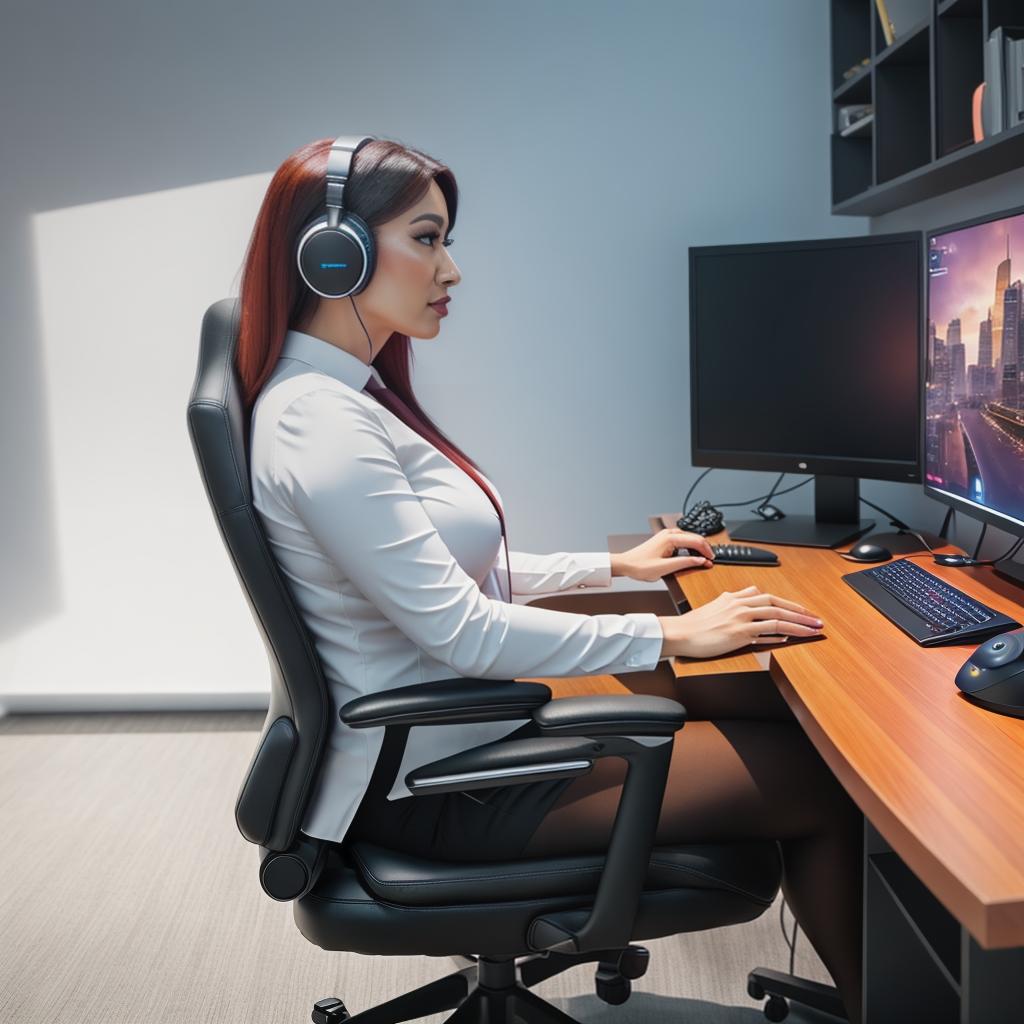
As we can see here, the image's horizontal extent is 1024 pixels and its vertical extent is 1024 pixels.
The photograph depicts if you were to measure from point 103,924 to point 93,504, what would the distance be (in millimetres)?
1422

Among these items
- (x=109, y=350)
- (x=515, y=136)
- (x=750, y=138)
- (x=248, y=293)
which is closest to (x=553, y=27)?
(x=515, y=136)

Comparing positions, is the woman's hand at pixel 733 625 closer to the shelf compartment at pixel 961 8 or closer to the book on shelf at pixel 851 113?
the shelf compartment at pixel 961 8

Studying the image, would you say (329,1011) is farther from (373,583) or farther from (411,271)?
(411,271)

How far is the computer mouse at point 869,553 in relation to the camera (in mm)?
1854

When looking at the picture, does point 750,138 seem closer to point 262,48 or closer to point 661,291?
point 661,291

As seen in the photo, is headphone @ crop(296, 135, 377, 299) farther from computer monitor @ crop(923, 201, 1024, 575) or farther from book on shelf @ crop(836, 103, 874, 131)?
book on shelf @ crop(836, 103, 874, 131)

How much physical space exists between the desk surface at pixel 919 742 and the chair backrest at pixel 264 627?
0.44 meters

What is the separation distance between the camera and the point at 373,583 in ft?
3.93

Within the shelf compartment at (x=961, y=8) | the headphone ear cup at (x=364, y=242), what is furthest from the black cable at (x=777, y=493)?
the headphone ear cup at (x=364, y=242)

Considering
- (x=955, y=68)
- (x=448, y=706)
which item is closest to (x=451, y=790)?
(x=448, y=706)

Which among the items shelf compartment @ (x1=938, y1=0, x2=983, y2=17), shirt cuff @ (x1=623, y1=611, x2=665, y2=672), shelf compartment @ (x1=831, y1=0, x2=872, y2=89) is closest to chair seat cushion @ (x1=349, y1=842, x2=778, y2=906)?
shirt cuff @ (x1=623, y1=611, x2=665, y2=672)

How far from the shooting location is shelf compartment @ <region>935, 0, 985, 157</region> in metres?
1.93

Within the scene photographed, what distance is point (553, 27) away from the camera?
2.81m

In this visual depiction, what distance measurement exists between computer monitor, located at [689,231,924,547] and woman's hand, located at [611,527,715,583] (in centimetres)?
26
